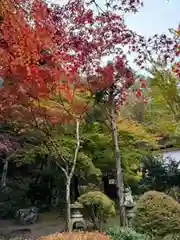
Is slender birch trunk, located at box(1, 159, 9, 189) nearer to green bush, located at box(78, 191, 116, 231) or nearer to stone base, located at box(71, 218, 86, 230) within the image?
stone base, located at box(71, 218, 86, 230)

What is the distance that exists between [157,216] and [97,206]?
2.68 m

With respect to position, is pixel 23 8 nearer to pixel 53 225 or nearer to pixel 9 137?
pixel 9 137

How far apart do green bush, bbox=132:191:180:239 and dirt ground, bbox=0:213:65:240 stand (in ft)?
13.1

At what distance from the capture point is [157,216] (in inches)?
242

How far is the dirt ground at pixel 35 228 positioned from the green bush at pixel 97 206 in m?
1.47

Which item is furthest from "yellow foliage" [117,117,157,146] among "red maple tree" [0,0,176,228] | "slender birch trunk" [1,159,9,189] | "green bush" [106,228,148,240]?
"green bush" [106,228,148,240]

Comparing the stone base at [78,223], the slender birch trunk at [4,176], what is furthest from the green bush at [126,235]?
A: the slender birch trunk at [4,176]

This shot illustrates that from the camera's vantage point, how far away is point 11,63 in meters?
7.05

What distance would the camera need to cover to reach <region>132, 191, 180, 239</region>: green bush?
6.06 metres

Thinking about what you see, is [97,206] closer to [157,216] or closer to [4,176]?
[157,216]

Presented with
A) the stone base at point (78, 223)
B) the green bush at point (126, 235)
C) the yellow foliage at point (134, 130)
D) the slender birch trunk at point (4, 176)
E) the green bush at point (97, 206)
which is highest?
the yellow foliage at point (134, 130)

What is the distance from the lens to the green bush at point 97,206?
8414 mm

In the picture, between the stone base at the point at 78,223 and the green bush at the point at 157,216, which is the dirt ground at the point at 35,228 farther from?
the green bush at the point at 157,216

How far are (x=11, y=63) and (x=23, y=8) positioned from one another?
2.85m
